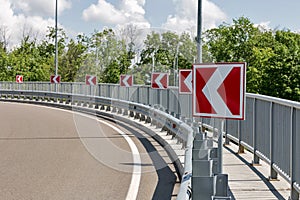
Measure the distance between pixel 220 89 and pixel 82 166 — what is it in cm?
468

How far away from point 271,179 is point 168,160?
126 inches

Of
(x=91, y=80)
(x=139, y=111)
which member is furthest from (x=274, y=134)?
(x=91, y=80)

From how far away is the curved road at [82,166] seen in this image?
303 inches

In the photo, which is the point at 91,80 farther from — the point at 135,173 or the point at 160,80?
the point at 135,173

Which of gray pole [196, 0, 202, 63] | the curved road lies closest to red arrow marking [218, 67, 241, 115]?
the curved road

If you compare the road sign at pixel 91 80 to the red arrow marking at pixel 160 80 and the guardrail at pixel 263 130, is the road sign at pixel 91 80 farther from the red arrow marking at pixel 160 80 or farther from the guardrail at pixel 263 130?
the red arrow marking at pixel 160 80

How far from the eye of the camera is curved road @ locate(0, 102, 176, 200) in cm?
769

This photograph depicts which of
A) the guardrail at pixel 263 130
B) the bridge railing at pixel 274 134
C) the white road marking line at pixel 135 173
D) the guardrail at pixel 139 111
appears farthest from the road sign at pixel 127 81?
the bridge railing at pixel 274 134

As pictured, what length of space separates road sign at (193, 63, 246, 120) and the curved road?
1780mm

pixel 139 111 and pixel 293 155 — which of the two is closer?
pixel 293 155

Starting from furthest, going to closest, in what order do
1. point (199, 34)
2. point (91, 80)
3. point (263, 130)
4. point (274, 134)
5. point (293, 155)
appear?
point (91, 80)
point (199, 34)
point (263, 130)
point (274, 134)
point (293, 155)

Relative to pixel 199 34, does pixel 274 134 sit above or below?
below

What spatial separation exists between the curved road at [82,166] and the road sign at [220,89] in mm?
1780

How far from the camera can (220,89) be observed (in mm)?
6059
